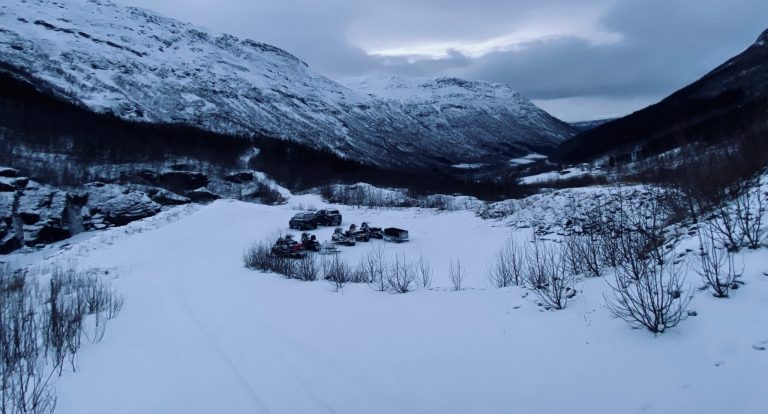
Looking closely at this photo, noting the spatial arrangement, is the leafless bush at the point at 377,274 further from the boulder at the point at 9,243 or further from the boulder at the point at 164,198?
the boulder at the point at 164,198

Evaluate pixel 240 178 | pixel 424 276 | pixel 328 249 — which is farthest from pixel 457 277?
pixel 240 178

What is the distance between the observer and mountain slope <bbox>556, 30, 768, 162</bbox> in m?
79.8

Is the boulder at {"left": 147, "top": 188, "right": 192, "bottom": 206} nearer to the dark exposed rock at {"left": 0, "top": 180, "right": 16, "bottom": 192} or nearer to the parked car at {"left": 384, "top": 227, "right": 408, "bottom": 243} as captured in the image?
the dark exposed rock at {"left": 0, "top": 180, "right": 16, "bottom": 192}

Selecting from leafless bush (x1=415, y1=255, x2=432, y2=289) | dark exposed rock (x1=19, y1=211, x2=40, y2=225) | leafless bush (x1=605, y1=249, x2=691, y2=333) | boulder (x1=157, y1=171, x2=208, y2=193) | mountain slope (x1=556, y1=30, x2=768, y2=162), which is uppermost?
mountain slope (x1=556, y1=30, x2=768, y2=162)

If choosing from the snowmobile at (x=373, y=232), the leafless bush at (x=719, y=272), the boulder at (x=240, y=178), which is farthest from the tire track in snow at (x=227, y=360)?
the boulder at (x=240, y=178)

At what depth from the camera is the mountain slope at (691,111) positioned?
79819 mm

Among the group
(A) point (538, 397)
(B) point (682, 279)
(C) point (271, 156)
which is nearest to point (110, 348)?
(A) point (538, 397)

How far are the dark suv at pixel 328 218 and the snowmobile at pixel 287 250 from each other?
11.2 m

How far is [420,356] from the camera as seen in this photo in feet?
20.5

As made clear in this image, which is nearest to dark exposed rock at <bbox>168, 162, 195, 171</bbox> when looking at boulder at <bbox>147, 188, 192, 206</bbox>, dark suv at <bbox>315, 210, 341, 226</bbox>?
boulder at <bbox>147, 188, 192, 206</bbox>

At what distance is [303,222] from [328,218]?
277cm

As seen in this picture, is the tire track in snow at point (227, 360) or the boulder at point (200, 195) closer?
the tire track in snow at point (227, 360)

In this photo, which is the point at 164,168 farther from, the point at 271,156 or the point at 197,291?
the point at 197,291

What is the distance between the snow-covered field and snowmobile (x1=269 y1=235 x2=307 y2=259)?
5805 mm
